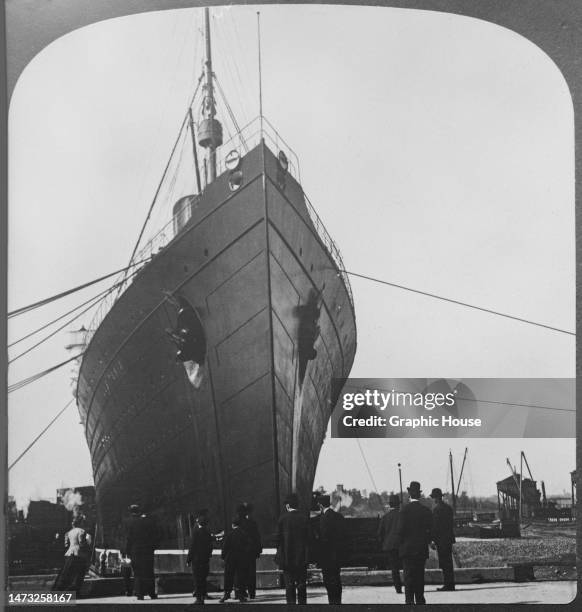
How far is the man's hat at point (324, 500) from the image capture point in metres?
3.65

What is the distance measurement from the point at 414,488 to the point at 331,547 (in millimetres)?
452

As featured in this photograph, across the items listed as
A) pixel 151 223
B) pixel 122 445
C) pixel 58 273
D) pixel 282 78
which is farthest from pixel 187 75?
pixel 122 445

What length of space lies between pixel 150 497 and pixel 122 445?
0.27 meters

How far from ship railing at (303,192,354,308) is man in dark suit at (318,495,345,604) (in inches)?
36.9

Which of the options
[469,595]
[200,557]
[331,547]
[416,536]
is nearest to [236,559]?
[200,557]

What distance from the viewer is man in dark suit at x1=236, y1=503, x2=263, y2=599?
3676mm

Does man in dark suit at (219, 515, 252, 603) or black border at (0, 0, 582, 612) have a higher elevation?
black border at (0, 0, 582, 612)

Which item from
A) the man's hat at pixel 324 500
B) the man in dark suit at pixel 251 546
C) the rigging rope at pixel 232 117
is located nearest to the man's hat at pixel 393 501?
the man's hat at pixel 324 500

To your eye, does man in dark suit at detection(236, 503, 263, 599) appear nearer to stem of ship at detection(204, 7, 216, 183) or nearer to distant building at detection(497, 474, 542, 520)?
distant building at detection(497, 474, 542, 520)

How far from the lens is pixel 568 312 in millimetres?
3682

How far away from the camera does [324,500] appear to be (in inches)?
144

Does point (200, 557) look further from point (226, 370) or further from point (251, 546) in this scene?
point (226, 370)

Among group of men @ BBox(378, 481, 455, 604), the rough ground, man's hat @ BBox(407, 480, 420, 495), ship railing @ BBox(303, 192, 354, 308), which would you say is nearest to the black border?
the rough ground

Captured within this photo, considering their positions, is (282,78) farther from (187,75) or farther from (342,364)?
(342,364)
